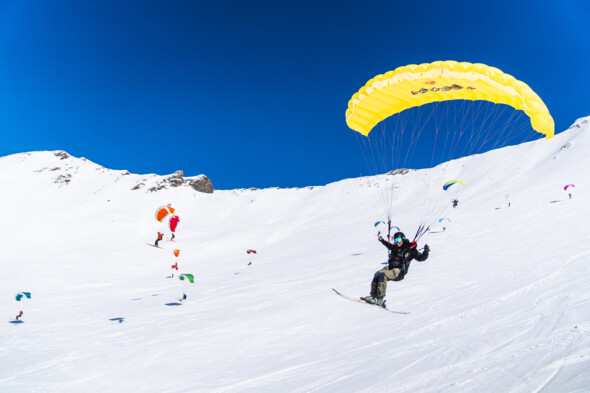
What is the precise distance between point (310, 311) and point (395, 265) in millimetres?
3240

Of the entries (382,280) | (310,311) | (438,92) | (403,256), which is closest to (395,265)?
(403,256)

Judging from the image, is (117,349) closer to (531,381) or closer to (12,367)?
(12,367)

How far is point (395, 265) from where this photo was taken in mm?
6883

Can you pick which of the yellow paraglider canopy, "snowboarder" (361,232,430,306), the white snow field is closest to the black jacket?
"snowboarder" (361,232,430,306)

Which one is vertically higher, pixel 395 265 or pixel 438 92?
pixel 438 92

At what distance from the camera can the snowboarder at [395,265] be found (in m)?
6.77

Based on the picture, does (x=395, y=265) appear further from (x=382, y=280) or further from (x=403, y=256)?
(x=382, y=280)

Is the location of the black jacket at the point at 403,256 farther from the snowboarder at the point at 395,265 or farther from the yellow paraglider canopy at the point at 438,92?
the yellow paraglider canopy at the point at 438,92

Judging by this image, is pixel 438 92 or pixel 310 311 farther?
pixel 310 311

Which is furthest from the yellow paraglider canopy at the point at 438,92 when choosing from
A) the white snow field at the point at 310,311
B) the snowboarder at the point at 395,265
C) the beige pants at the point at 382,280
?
the beige pants at the point at 382,280

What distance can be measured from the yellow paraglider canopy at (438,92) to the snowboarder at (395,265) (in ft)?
11.1

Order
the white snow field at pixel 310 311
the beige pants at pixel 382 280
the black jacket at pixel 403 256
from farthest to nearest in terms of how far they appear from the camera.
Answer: the black jacket at pixel 403 256, the beige pants at pixel 382 280, the white snow field at pixel 310 311

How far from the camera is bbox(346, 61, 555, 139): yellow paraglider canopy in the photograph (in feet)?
22.6

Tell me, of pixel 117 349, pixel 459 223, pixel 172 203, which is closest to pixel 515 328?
pixel 117 349
